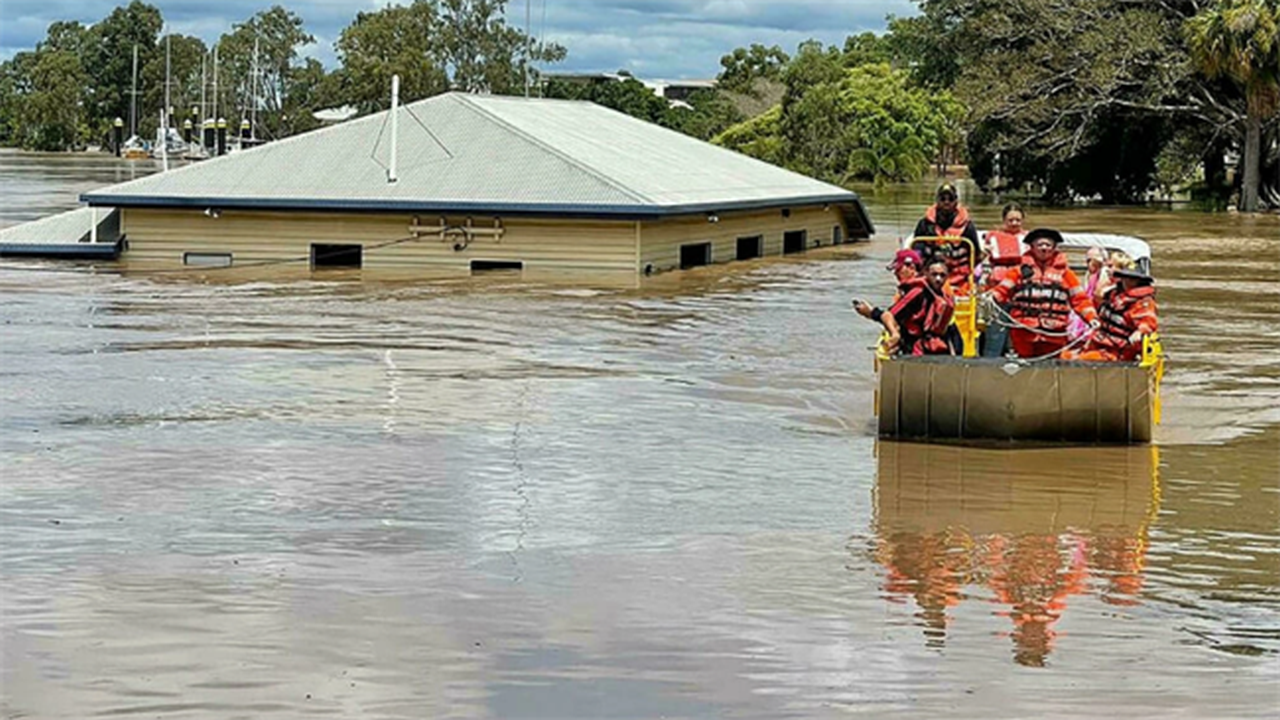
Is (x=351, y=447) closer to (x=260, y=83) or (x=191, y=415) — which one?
(x=191, y=415)

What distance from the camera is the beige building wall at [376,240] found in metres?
31.1

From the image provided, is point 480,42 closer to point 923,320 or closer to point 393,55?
point 393,55

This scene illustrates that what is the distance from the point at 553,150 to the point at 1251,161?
3027cm

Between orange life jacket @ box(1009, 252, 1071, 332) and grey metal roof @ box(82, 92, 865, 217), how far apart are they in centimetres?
1580

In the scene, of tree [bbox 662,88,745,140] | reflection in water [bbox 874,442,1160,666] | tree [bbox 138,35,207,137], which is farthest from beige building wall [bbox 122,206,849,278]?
tree [bbox 138,35,207,137]

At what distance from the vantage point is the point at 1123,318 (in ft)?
46.8

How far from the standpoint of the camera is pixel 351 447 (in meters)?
13.7

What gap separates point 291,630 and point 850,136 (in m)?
74.0

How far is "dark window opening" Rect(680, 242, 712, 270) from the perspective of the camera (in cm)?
3322

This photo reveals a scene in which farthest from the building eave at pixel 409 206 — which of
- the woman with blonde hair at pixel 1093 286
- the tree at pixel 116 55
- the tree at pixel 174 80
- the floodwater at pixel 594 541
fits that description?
the tree at pixel 116 55

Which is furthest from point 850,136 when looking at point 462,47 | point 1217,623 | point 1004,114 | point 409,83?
point 1217,623

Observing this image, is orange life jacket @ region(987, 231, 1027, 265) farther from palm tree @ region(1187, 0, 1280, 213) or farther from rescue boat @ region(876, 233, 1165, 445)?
palm tree @ region(1187, 0, 1280, 213)

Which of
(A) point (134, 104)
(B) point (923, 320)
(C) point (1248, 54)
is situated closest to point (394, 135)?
(B) point (923, 320)

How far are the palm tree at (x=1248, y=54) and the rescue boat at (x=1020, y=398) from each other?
41923mm
